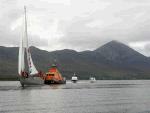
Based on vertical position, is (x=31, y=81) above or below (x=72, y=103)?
above

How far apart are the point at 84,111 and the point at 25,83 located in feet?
243

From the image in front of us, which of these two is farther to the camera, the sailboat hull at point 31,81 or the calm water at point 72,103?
the sailboat hull at point 31,81

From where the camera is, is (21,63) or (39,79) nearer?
(21,63)

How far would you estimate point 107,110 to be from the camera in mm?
54562

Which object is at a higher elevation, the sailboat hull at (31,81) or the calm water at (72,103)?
the sailboat hull at (31,81)

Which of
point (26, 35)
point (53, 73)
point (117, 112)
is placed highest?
point (26, 35)

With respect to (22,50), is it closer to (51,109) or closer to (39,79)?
(39,79)

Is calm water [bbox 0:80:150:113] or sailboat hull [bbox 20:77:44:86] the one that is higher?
sailboat hull [bbox 20:77:44:86]

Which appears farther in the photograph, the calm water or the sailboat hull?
the sailboat hull

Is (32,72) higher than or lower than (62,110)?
higher

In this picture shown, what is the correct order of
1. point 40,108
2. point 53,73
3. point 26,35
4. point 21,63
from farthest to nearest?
point 53,73 < point 26,35 < point 21,63 < point 40,108

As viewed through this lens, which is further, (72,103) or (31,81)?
(31,81)

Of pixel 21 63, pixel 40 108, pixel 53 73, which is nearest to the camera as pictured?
pixel 40 108

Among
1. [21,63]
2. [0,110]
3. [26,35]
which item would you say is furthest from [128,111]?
[26,35]
